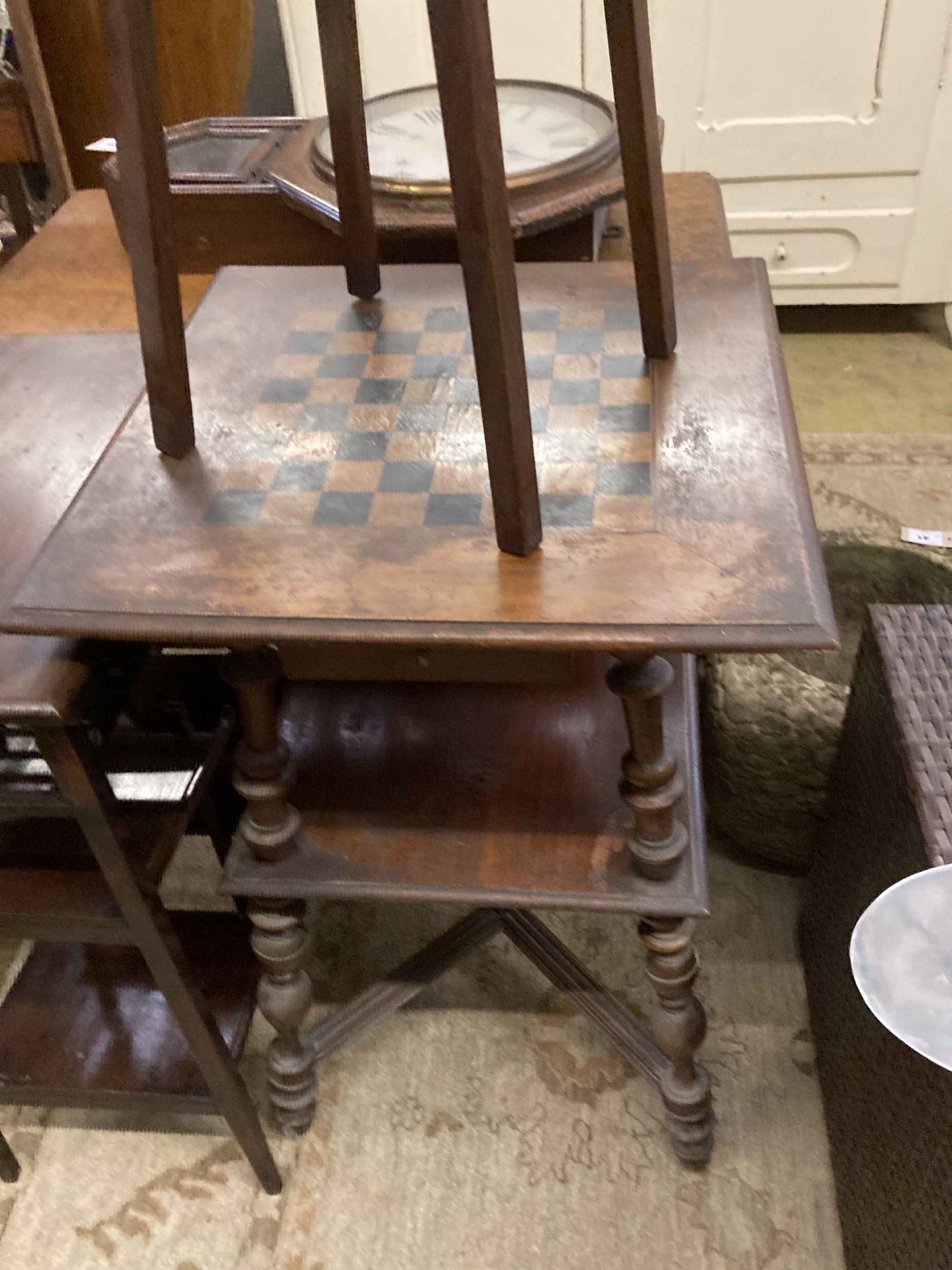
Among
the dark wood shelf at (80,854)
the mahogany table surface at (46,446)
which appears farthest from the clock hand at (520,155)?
the dark wood shelf at (80,854)

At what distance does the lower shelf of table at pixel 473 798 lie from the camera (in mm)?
879

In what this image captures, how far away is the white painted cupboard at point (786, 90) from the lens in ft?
6.08

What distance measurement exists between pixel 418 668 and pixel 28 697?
264mm

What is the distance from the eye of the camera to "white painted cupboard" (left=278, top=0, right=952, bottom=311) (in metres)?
1.85

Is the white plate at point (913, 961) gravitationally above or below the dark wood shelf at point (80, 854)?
above

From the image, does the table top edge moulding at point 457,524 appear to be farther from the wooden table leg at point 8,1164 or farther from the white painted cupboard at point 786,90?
the white painted cupboard at point 786,90

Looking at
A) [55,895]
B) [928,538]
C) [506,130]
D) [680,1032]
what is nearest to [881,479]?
[928,538]

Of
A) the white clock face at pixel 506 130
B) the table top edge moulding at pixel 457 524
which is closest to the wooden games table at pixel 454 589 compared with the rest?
the table top edge moulding at pixel 457 524

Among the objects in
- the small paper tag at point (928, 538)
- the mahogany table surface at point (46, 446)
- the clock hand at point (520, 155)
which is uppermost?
the clock hand at point (520, 155)

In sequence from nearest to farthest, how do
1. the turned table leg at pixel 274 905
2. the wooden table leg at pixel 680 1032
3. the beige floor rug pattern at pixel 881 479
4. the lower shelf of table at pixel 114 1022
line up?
1. the turned table leg at pixel 274 905
2. the wooden table leg at pixel 680 1032
3. the lower shelf of table at pixel 114 1022
4. the beige floor rug pattern at pixel 881 479

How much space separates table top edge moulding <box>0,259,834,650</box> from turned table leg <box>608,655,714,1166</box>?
0.10 m

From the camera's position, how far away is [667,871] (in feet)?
2.84

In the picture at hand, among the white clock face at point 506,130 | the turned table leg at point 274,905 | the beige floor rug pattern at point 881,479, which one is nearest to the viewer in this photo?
the turned table leg at point 274,905

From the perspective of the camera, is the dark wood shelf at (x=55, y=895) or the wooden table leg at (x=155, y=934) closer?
the wooden table leg at (x=155, y=934)
